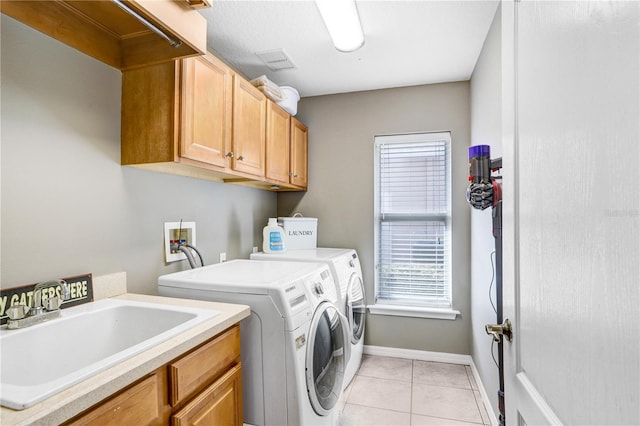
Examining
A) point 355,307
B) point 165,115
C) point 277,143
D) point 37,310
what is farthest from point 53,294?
point 355,307

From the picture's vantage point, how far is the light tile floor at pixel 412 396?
1965 millimetres

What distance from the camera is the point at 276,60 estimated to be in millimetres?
2340

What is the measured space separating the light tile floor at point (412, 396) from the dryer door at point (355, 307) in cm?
34

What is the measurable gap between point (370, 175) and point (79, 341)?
7.79ft

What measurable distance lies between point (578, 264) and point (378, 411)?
191cm

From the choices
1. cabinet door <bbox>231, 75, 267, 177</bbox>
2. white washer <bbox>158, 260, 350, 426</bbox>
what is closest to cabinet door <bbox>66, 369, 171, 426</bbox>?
white washer <bbox>158, 260, 350, 426</bbox>

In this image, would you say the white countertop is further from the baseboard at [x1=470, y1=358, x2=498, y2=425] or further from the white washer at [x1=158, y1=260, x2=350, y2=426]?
the baseboard at [x1=470, y1=358, x2=498, y2=425]

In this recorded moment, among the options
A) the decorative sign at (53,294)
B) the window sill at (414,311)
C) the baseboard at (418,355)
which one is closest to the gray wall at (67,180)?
the decorative sign at (53,294)

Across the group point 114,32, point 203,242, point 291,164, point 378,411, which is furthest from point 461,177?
point 114,32

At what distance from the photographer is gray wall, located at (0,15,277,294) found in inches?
42.8

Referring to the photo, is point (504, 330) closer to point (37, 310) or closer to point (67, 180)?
point (37, 310)

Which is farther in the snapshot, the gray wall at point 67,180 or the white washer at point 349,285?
the white washer at point 349,285

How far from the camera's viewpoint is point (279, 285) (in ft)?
4.46

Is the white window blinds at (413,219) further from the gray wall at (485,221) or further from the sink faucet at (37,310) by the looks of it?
the sink faucet at (37,310)
